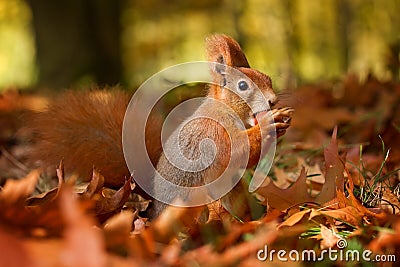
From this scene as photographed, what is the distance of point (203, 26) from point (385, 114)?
21.6 ft

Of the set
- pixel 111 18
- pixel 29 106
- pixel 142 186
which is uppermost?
pixel 142 186

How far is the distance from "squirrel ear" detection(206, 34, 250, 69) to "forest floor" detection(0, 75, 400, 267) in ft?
0.62

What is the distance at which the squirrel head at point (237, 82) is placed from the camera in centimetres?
131

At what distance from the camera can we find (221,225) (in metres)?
1.08

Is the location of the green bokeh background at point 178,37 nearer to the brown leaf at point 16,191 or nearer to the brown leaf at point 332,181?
the brown leaf at point 332,181

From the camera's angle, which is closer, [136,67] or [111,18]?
[111,18]

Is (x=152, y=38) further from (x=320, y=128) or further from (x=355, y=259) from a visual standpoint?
(x=355, y=259)

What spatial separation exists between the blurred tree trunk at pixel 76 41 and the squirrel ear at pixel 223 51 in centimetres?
328

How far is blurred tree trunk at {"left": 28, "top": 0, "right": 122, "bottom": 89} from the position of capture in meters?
4.63

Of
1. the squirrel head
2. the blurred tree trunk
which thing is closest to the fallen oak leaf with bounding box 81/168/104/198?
the squirrel head

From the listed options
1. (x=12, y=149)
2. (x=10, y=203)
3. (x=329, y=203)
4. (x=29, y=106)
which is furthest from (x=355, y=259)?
(x=29, y=106)

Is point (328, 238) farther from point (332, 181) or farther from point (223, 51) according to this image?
point (223, 51)

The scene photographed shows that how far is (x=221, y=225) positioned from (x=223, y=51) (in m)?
0.39

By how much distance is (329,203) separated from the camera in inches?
47.6
